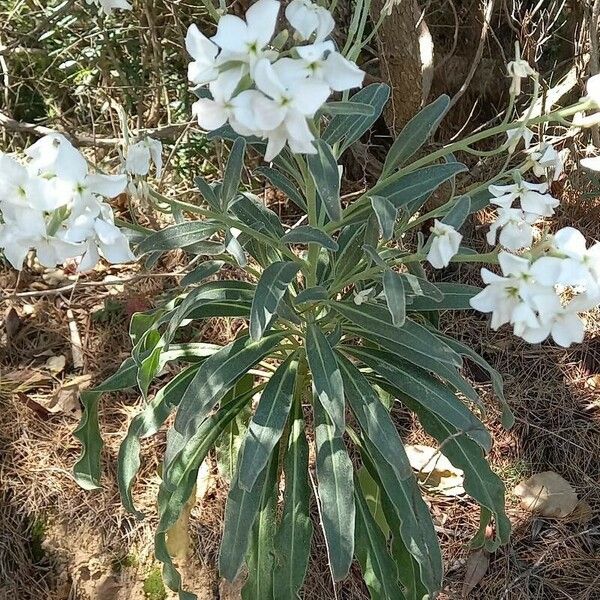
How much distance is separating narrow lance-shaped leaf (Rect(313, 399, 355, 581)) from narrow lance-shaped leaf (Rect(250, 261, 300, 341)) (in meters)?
0.26

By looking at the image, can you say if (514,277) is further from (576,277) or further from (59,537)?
(59,537)

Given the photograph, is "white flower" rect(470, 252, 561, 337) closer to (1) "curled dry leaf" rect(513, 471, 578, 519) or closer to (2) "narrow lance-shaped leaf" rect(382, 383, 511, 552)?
(2) "narrow lance-shaped leaf" rect(382, 383, 511, 552)

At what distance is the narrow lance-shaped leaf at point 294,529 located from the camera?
1.53m

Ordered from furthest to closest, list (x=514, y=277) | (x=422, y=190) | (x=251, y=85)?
(x=422, y=190), (x=514, y=277), (x=251, y=85)

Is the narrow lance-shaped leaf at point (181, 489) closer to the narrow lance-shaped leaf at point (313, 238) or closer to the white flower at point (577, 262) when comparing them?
the narrow lance-shaped leaf at point (313, 238)

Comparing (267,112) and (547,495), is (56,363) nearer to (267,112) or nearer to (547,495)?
(547,495)

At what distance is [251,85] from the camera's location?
3.11 ft

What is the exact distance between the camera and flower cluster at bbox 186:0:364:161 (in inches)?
35.5

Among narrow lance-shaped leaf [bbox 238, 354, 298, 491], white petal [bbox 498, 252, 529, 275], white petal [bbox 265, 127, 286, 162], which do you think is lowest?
narrow lance-shaped leaf [bbox 238, 354, 298, 491]

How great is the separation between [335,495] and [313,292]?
0.41 meters

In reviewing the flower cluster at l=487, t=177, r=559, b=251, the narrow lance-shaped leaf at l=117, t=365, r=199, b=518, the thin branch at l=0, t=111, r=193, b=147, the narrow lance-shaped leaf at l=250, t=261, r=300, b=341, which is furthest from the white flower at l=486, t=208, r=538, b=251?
the thin branch at l=0, t=111, r=193, b=147

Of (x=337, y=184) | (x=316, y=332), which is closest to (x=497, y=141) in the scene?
(x=316, y=332)

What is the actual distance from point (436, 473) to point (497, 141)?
4.38ft

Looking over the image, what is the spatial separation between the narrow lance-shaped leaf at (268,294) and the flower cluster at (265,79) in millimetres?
Answer: 370
